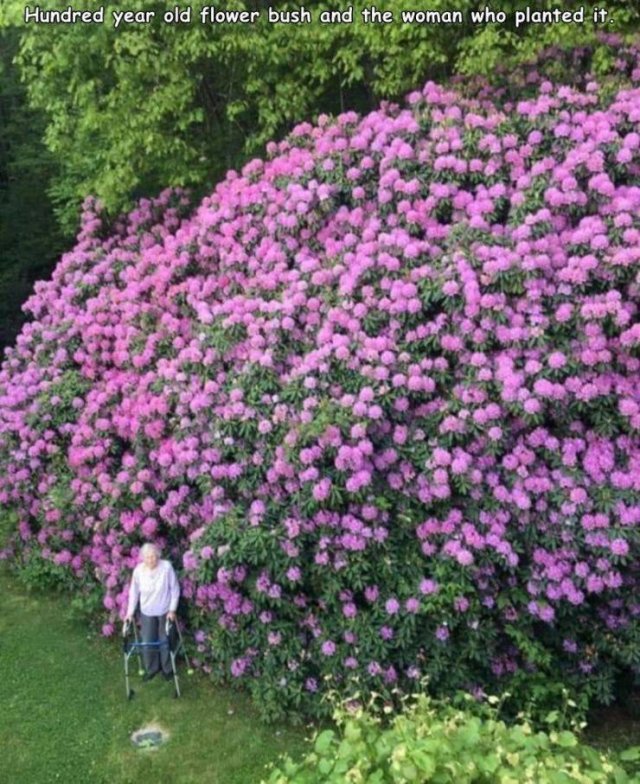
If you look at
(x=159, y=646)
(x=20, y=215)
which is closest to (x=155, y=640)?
(x=159, y=646)

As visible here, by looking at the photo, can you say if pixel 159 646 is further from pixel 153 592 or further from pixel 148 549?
pixel 148 549

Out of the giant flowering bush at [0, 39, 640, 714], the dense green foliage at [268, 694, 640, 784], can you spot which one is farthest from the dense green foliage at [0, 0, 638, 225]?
the dense green foliage at [268, 694, 640, 784]

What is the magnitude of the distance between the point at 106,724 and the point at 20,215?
10.1 metres

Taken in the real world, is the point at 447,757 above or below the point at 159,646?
above

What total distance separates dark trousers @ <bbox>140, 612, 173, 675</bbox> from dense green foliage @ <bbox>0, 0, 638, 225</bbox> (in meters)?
4.58

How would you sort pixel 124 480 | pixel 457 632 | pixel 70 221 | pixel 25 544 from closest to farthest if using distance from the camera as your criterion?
1. pixel 457 632
2. pixel 124 480
3. pixel 25 544
4. pixel 70 221

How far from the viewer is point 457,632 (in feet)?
17.3

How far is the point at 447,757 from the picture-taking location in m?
2.26

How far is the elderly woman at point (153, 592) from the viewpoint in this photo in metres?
6.00

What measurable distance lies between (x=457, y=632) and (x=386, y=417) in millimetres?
1510

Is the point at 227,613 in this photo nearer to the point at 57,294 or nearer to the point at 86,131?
the point at 57,294

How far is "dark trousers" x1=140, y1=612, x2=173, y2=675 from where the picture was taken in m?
6.07

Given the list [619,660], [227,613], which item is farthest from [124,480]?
[619,660]

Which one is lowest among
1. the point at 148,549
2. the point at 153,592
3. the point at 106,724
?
the point at 106,724
